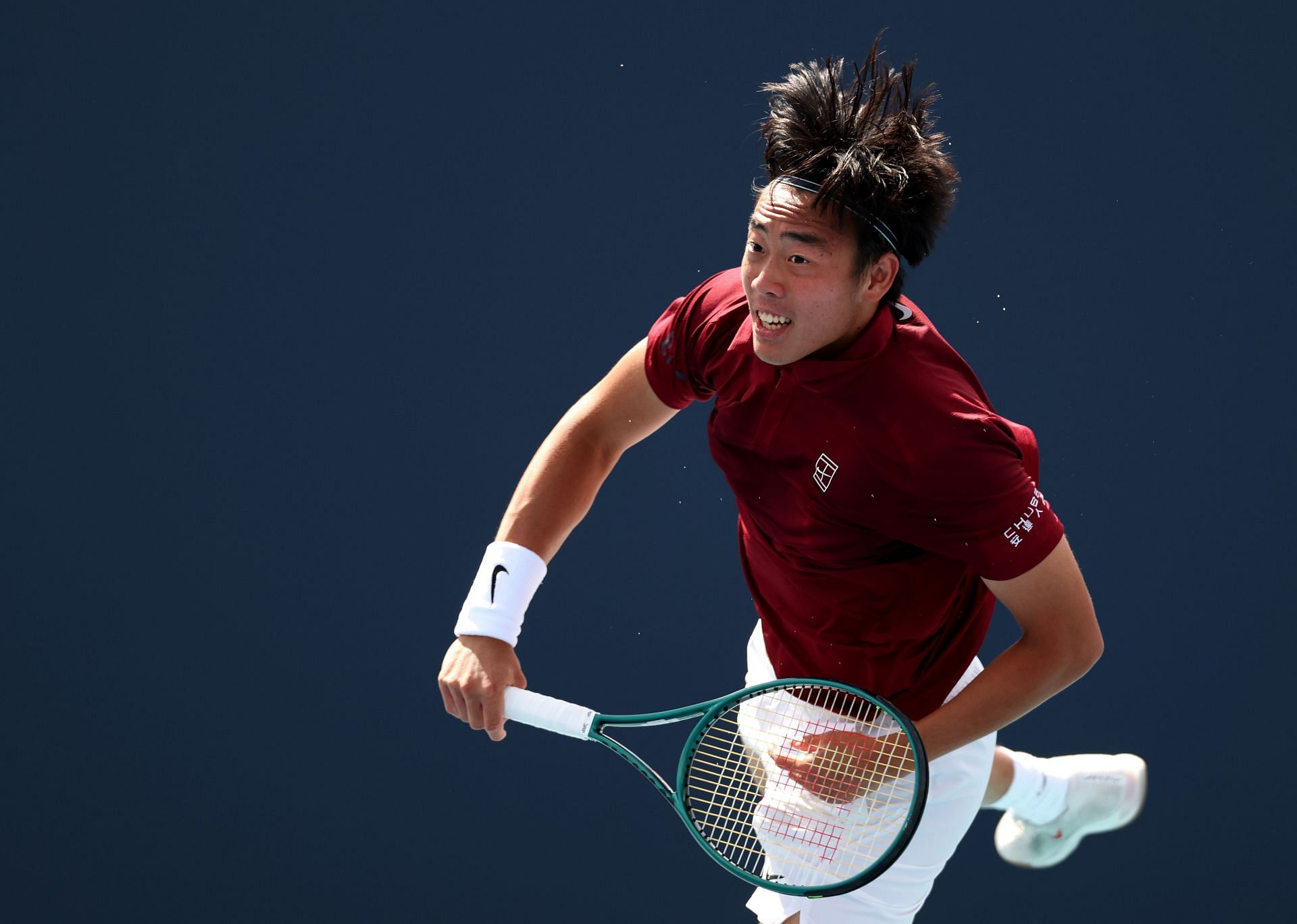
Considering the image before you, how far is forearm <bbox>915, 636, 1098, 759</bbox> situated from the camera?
1794mm

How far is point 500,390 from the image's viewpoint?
2787 millimetres

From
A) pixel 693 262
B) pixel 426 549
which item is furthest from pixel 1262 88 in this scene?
pixel 426 549

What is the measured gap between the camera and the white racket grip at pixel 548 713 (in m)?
1.80

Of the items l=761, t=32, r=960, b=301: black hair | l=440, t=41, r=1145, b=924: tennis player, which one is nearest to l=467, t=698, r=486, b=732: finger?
l=440, t=41, r=1145, b=924: tennis player

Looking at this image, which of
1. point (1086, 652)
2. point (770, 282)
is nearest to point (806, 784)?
point (1086, 652)

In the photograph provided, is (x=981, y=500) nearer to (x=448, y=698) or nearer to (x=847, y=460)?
(x=847, y=460)

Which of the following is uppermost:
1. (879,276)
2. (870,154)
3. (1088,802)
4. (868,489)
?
(870,154)

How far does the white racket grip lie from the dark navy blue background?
3.32 feet

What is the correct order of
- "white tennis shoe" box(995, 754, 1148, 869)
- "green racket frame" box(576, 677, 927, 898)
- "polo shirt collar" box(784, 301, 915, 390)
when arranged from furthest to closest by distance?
"white tennis shoe" box(995, 754, 1148, 869), "polo shirt collar" box(784, 301, 915, 390), "green racket frame" box(576, 677, 927, 898)

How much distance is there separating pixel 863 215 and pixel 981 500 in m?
0.34

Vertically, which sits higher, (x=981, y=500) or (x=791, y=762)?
(x=981, y=500)

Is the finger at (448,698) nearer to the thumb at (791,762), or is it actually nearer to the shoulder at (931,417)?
the thumb at (791,762)

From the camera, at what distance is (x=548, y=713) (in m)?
1.81

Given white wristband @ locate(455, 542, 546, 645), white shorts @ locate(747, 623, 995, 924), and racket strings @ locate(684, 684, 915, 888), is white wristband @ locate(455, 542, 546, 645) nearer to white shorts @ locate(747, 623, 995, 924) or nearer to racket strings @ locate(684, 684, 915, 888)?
racket strings @ locate(684, 684, 915, 888)
